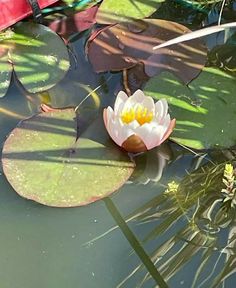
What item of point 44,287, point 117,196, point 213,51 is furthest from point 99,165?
point 213,51

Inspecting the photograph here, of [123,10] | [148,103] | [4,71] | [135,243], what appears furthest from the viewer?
[123,10]

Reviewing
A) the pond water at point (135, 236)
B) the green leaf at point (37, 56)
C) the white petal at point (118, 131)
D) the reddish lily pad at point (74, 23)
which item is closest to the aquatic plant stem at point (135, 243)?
the pond water at point (135, 236)

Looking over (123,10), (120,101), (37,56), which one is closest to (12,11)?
(37,56)

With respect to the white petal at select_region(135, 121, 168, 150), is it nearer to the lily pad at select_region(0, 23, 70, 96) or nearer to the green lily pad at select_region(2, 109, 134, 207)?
the green lily pad at select_region(2, 109, 134, 207)

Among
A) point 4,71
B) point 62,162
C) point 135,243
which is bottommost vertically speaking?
point 135,243

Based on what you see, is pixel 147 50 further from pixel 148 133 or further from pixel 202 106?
pixel 148 133

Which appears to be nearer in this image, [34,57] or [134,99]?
[134,99]

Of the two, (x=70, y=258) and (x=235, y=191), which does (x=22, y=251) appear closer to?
(x=70, y=258)

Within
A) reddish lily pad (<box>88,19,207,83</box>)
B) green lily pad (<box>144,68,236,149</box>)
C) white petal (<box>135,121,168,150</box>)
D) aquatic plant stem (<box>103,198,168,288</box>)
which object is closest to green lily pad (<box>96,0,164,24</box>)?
reddish lily pad (<box>88,19,207,83</box>)
